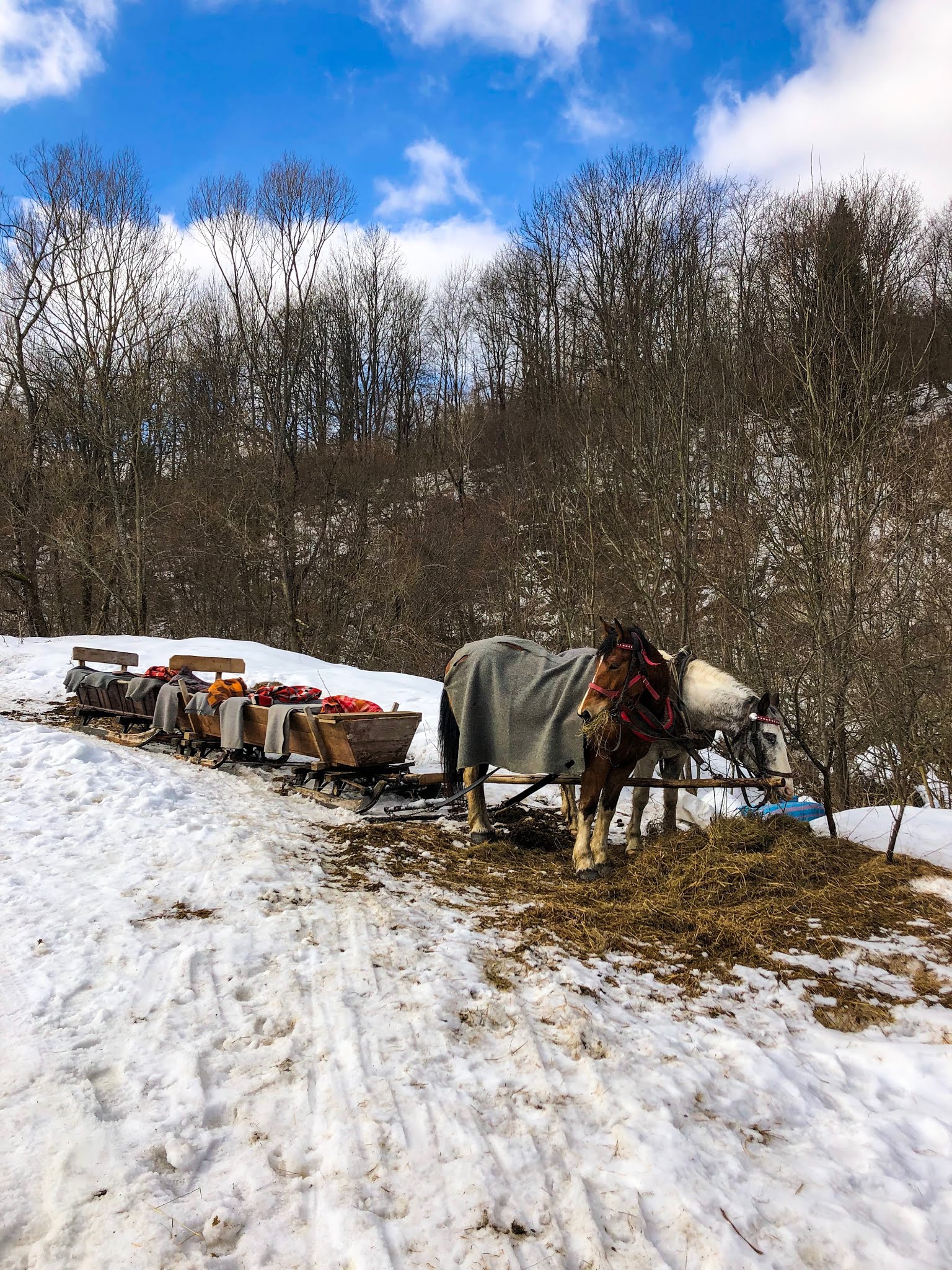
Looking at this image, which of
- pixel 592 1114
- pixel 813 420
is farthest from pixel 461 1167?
pixel 813 420

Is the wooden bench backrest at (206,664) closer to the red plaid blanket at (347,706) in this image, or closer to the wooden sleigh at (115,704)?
the wooden sleigh at (115,704)

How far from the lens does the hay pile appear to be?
3531mm

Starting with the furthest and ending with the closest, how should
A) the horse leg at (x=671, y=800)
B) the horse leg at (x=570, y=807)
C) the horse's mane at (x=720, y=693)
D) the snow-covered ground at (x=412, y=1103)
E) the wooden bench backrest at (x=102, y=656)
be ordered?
the wooden bench backrest at (x=102, y=656) < the horse leg at (x=570, y=807) < the horse leg at (x=671, y=800) < the horse's mane at (x=720, y=693) < the snow-covered ground at (x=412, y=1103)

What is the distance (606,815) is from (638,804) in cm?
63

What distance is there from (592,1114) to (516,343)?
87.9 ft

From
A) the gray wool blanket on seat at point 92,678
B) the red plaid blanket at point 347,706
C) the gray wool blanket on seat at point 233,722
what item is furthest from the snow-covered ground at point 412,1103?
the gray wool blanket on seat at point 92,678

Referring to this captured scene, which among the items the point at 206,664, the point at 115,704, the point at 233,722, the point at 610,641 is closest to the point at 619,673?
the point at 610,641

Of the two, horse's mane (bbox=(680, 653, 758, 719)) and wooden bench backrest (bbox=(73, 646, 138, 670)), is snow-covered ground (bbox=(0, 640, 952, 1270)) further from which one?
wooden bench backrest (bbox=(73, 646, 138, 670))

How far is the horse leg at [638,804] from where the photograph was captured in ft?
17.8

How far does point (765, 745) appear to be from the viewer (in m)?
4.84

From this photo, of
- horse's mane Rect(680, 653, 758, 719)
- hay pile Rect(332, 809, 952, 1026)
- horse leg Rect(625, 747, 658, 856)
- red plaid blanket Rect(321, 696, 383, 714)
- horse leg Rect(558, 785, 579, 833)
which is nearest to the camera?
hay pile Rect(332, 809, 952, 1026)

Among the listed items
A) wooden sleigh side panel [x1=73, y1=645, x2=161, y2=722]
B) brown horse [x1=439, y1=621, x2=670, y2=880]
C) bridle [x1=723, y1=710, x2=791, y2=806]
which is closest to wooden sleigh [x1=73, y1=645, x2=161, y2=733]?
wooden sleigh side panel [x1=73, y1=645, x2=161, y2=722]

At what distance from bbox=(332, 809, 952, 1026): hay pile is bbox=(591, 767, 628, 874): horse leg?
14cm

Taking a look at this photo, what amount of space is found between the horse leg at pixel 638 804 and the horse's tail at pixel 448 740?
4.63ft
